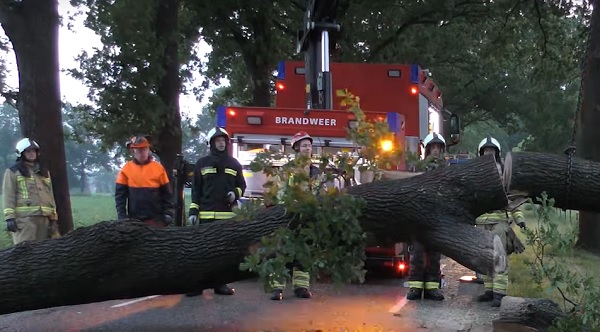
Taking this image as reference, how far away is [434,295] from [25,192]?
4.80 metres

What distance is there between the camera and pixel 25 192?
7285 mm

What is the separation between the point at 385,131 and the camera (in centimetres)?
449

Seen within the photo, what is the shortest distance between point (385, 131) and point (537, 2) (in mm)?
12359

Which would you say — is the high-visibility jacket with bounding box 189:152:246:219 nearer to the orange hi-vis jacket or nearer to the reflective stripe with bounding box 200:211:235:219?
the reflective stripe with bounding box 200:211:235:219

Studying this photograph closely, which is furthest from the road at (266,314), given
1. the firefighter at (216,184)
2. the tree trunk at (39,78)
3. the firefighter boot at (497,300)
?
the tree trunk at (39,78)

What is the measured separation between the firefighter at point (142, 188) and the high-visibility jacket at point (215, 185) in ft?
1.26

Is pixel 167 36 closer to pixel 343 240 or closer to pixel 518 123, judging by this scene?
pixel 343 240

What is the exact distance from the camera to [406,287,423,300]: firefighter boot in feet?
24.1

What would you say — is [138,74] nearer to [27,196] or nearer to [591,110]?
[27,196]

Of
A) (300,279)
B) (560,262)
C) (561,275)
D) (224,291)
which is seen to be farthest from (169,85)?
(561,275)

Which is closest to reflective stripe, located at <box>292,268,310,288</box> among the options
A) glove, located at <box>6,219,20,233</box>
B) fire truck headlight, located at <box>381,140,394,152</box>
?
fire truck headlight, located at <box>381,140,394,152</box>

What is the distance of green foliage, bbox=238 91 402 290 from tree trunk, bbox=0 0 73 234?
20.2ft

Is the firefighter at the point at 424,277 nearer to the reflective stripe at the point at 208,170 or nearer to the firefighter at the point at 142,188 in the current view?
the reflective stripe at the point at 208,170

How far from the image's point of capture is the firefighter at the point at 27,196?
283 inches
